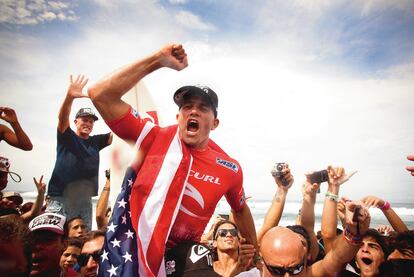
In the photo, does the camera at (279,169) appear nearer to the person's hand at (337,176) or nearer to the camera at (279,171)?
the camera at (279,171)

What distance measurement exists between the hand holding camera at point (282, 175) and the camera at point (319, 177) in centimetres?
35

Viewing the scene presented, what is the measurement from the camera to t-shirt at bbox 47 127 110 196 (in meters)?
4.65

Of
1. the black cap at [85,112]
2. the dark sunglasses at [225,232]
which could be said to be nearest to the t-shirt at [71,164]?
the black cap at [85,112]

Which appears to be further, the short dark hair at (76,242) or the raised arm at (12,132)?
the raised arm at (12,132)

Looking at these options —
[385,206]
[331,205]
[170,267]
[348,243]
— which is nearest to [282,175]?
[331,205]

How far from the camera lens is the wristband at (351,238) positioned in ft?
8.16

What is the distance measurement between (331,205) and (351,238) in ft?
2.47

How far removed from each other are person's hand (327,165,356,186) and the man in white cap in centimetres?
380

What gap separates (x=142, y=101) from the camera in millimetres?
3023

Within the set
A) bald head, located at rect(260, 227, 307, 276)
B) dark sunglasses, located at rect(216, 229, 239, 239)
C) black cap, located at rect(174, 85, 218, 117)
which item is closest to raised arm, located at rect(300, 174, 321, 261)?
dark sunglasses, located at rect(216, 229, 239, 239)

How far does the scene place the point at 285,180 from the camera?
13.6ft

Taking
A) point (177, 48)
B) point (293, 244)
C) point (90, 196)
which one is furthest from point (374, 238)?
point (90, 196)

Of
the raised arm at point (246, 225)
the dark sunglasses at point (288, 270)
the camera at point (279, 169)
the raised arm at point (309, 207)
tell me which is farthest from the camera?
the camera at point (279, 169)

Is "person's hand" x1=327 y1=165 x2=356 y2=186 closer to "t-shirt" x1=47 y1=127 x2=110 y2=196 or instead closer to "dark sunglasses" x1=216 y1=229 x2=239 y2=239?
"dark sunglasses" x1=216 y1=229 x2=239 y2=239
